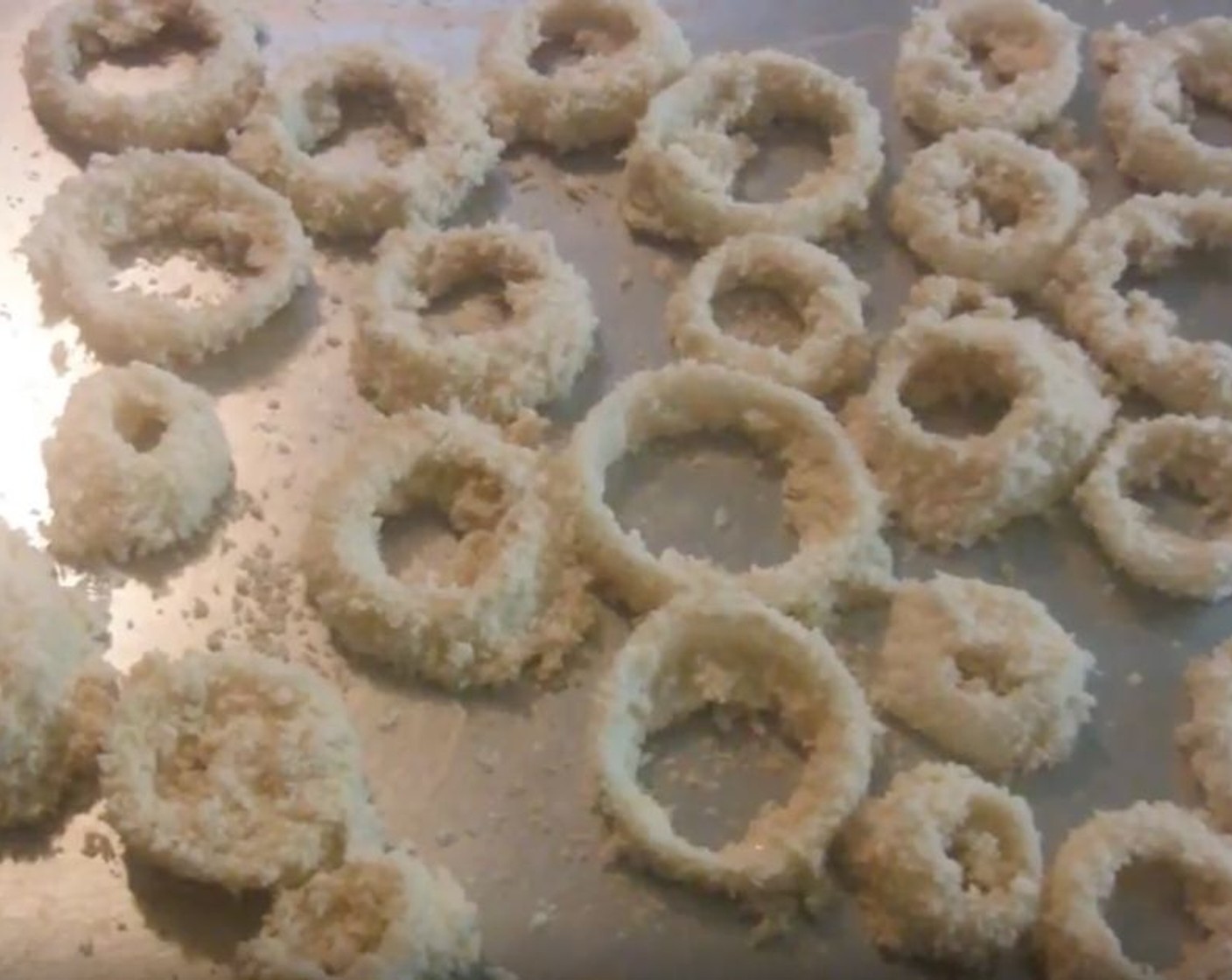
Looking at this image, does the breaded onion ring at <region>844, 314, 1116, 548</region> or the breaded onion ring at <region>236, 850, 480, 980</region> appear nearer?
the breaded onion ring at <region>236, 850, 480, 980</region>

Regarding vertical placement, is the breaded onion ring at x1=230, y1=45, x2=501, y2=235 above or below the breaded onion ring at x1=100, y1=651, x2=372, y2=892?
above

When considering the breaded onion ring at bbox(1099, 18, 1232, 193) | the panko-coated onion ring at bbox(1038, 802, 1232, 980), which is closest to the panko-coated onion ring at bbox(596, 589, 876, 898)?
the panko-coated onion ring at bbox(1038, 802, 1232, 980)

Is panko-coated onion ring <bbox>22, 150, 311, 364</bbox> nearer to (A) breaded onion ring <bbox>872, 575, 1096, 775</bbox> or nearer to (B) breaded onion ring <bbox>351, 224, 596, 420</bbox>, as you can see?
(B) breaded onion ring <bbox>351, 224, 596, 420</bbox>

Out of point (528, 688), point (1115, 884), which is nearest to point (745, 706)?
point (528, 688)

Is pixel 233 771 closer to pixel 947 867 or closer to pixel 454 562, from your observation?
pixel 454 562

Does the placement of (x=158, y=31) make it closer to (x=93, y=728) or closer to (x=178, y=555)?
(x=178, y=555)

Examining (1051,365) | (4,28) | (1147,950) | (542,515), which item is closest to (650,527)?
(542,515)
